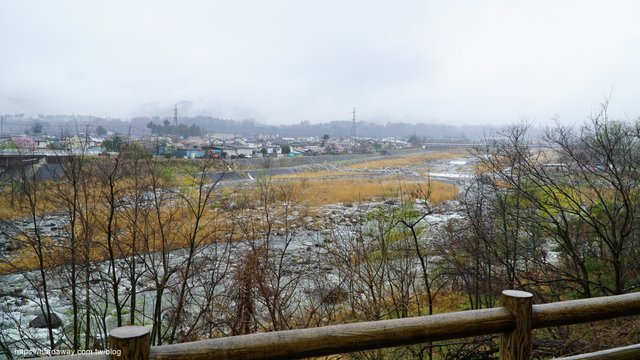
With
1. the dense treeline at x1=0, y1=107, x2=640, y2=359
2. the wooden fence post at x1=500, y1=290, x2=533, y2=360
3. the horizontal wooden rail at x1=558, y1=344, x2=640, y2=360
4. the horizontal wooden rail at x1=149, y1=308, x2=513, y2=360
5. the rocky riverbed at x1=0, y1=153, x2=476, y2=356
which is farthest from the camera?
the rocky riverbed at x1=0, y1=153, x2=476, y2=356

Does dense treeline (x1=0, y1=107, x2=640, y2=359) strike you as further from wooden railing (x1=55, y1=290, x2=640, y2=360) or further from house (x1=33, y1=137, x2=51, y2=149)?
wooden railing (x1=55, y1=290, x2=640, y2=360)

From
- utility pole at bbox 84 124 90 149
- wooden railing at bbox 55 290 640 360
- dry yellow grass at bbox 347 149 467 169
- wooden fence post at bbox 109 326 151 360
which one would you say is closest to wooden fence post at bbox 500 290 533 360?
wooden railing at bbox 55 290 640 360

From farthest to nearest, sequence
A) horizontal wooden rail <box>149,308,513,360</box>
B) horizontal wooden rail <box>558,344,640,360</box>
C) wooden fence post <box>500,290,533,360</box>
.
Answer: horizontal wooden rail <box>558,344,640,360</box>
wooden fence post <box>500,290,533,360</box>
horizontal wooden rail <box>149,308,513,360</box>

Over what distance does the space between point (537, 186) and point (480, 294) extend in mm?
2907

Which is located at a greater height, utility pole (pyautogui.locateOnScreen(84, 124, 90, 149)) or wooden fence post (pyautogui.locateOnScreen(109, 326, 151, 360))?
utility pole (pyautogui.locateOnScreen(84, 124, 90, 149))

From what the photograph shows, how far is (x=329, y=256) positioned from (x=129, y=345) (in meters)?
9.62

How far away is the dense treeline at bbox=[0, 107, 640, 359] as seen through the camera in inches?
324

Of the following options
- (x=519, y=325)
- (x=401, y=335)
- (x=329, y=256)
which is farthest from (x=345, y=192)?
(x=401, y=335)

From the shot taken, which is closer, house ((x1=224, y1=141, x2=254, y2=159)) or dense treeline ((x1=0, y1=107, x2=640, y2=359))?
dense treeline ((x1=0, y1=107, x2=640, y2=359))

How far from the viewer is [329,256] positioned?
36.4ft

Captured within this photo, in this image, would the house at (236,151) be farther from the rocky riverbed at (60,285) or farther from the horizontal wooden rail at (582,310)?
the horizontal wooden rail at (582,310)

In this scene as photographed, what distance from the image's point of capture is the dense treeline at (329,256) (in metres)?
8.22

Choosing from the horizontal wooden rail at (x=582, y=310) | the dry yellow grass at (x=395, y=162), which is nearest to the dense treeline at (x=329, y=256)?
the horizontal wooden rail at (x=582, y=310)

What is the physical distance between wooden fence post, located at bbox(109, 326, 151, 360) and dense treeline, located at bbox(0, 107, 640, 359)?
600cm
